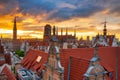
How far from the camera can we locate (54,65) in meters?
23.4

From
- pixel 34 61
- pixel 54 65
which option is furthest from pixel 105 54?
pixel 34 61

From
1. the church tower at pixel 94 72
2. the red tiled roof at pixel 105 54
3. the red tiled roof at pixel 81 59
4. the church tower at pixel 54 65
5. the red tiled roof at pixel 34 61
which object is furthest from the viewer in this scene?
the red tiled roof at pixel 34 61

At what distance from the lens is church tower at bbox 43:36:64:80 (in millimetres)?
22400

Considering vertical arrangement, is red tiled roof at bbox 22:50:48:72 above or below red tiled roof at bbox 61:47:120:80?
below

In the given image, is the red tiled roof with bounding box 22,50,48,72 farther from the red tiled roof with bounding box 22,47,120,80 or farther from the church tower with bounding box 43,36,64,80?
the church tower with bounding box 43,36,64,80

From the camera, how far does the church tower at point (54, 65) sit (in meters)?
22.4

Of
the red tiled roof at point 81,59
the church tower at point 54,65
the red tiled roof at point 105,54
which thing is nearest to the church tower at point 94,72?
the red tiled roof at point 81,59

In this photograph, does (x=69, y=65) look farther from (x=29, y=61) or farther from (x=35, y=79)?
(x=29, y=61)

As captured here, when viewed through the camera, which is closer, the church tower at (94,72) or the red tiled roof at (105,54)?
the church tower at (94,72)

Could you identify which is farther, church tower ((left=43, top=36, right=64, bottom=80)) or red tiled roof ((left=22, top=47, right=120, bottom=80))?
red tiled roof ((left=22, top=47, right=120, bottom=80))

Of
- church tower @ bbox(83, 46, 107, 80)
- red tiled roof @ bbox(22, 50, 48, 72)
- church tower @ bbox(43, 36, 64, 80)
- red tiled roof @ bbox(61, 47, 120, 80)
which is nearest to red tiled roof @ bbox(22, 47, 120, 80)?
red tiled roof @ bbox(61, 47, 120, 80)

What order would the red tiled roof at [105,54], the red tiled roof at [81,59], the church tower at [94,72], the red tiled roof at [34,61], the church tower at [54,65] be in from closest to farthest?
the church tower at [94,72]
the church tower at [54,65]
the red tiled roof at [81,59]
the red tiled roof at [105,54]
the red tiled roof at [34,61]

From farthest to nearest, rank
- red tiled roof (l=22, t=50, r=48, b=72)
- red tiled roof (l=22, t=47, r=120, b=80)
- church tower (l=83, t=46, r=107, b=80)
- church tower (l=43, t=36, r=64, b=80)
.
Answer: red tiled roof (l=22, t=50, r=48, b=72), red tiled roof (l=22, t=47, r=120, b=80), church tower (l=43, t=36, r=64, b=80), church tower (l=83, t=46, r=107, b=80)

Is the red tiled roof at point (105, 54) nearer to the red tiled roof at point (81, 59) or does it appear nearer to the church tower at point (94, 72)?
the red tiled roof at point (81, 59)
